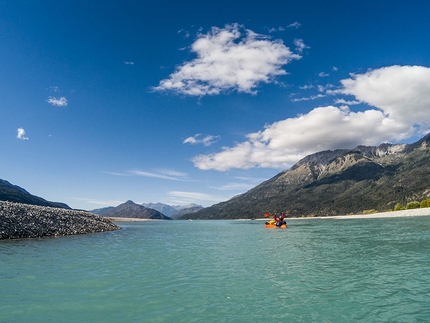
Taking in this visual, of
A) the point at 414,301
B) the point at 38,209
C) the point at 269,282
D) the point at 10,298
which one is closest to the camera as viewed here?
the point at 414,301

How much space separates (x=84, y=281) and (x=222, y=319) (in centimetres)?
1103

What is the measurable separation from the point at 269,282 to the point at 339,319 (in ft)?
21.0

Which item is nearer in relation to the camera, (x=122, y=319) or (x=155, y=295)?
(x=122, y=319)

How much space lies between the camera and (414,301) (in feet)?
41.1

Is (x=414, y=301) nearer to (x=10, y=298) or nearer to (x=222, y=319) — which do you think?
(x=222, y=319)

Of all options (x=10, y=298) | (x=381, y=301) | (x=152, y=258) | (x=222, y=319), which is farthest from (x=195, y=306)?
(x=152, y=258)

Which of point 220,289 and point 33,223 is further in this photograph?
point 33,223

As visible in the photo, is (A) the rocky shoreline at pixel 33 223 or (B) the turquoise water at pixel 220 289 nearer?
(B) the turquoise water at pixel 220 289

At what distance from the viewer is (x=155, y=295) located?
14500 millimetres

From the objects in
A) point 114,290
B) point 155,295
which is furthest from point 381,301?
point 114,290

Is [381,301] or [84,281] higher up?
[381,301]

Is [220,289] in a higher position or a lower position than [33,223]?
higher

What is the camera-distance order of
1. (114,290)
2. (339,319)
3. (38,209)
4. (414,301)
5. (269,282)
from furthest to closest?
(38,209), (269,282), (114,290), (414,301), (339,319)

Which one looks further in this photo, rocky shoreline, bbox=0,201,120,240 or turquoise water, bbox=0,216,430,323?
rocky shoreline, bbox=0,201,120,240
